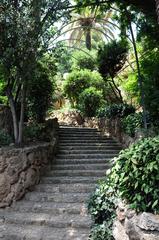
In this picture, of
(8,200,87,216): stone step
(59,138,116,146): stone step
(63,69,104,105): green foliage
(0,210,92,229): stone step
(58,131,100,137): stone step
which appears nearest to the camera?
(0,210,92,229): stone step

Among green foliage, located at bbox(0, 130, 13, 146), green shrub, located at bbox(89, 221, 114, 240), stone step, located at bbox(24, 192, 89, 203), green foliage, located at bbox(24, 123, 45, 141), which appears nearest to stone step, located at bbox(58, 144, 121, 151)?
green foliage, located at bbox(24, 123, 45, 141)

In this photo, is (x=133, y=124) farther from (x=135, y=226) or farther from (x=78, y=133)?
(x=135, y=226)

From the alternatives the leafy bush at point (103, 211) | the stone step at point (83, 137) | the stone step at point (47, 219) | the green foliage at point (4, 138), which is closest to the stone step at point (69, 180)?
the green foliage at point (4, 138)

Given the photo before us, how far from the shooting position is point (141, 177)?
3.81 metres

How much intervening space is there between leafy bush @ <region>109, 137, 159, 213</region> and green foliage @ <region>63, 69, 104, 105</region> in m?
12.2

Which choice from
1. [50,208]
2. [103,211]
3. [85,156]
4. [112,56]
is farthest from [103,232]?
[112,56]

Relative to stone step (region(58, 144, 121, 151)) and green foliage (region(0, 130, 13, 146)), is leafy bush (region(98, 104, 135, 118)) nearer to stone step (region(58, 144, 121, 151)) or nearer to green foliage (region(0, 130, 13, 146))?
stone step (region(58, 144, 121, 151))

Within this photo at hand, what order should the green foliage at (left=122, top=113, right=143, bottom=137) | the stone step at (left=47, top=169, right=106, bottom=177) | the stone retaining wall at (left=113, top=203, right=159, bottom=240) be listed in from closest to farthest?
the stone retaining wall at (left=113, top=203, right=159, bottom=240)
the stone step at (left=47, top=169, right=106, bottom=177)
the green foliage at (left=122, top=113, right=143, bottom=137)

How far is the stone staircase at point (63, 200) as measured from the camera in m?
5.49

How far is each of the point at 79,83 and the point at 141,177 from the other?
12.8m

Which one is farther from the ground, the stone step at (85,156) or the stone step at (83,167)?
the stone step at (85,156)

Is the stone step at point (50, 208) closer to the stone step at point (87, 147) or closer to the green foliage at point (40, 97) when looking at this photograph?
the stone step at point (87, 147)

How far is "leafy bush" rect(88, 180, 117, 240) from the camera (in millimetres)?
4570

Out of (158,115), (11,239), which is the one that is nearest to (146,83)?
(158,115)
